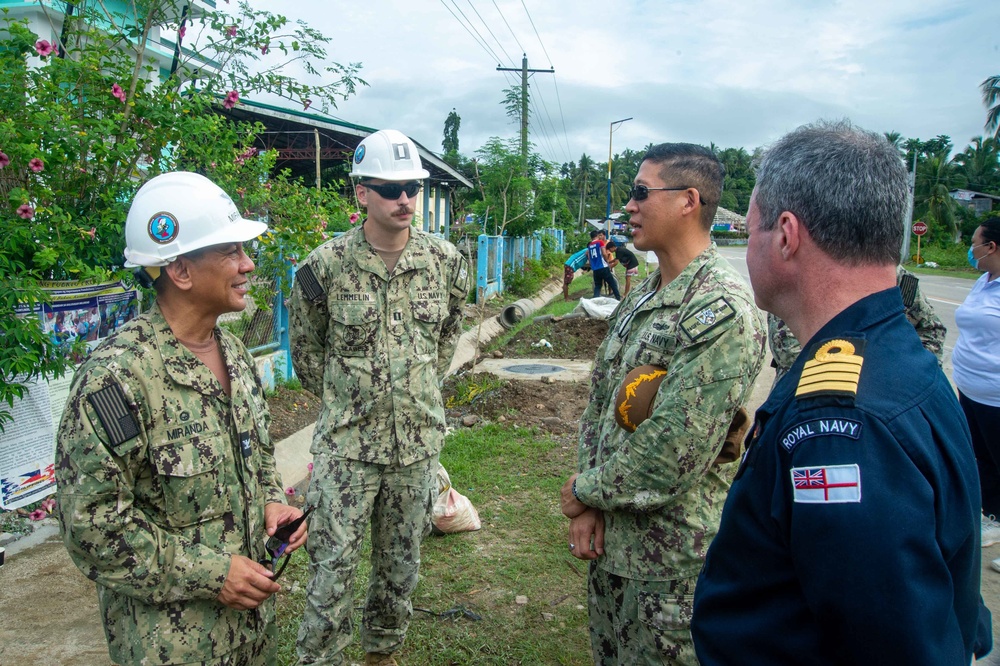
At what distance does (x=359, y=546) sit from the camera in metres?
3.07

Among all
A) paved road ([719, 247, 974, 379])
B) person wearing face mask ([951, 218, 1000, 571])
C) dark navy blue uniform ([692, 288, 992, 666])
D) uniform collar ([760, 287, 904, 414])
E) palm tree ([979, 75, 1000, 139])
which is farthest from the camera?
palm tree ([979, 75, 1000, 139])

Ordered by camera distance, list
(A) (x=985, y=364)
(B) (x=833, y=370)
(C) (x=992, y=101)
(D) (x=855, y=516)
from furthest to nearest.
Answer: (C) (x=992, y=101)
(A) (x=985, y=364)
(B) (x=833, y=370)
(D) (x=855, y=516)

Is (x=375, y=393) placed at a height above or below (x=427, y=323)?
below

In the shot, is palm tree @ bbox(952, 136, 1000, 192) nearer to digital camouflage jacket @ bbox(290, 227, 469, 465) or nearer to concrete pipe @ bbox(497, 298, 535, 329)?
concrete pipe @ bbox(497, 298, 535, 329)

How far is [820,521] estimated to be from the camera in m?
1.12

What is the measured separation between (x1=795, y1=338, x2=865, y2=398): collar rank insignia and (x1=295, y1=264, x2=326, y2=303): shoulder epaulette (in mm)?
2420

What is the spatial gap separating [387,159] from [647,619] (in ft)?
7.36

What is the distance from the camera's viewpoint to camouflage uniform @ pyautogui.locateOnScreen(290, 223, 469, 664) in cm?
301

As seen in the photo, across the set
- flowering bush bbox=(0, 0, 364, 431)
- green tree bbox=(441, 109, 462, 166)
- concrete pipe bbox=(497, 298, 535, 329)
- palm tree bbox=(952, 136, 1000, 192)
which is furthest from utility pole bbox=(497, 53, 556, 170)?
palm tree bbox=(952, 136, 1000, 192)

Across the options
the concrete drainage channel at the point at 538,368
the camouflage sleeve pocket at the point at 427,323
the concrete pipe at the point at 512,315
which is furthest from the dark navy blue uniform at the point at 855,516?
the concrete pipe at the point at 512,315

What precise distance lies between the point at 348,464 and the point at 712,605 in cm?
201

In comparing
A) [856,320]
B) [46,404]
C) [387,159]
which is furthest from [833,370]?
[46,404]

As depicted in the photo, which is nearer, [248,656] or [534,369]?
[248,656]

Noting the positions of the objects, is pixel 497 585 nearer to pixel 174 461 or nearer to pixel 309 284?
pixel 309 284
